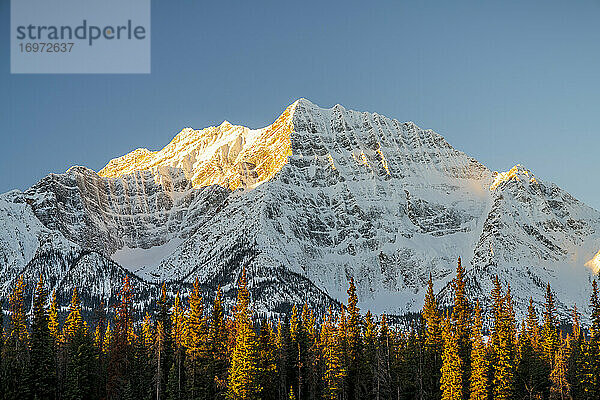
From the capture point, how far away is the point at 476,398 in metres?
90.1

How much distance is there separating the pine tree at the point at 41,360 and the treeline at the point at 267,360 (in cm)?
15

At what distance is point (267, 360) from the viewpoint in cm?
10062

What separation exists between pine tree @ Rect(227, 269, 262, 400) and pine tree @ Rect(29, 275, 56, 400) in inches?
1054

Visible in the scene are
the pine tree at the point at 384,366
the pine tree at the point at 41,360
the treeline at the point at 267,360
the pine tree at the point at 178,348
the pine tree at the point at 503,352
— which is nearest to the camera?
the treeline at the point at 267,360

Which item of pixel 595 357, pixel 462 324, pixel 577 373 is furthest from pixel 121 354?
pixel 577 373

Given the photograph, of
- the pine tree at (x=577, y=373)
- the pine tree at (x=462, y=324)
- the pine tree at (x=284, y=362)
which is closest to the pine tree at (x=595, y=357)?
the pine tree at (x=577, y=373)

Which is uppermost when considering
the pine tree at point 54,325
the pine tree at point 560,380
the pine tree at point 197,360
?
the pine tree at point 54,325

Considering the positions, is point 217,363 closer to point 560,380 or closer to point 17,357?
point 17,357

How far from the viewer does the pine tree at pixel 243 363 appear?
88.8m

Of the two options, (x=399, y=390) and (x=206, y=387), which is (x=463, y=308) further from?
(x=206, y=387)

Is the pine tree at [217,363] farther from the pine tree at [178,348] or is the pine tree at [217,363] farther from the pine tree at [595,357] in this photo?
the pine tree at [595,357]

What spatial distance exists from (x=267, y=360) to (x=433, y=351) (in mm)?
26079

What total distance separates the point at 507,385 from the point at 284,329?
40668 mm

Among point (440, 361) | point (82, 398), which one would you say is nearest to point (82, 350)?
point (82, 398)
